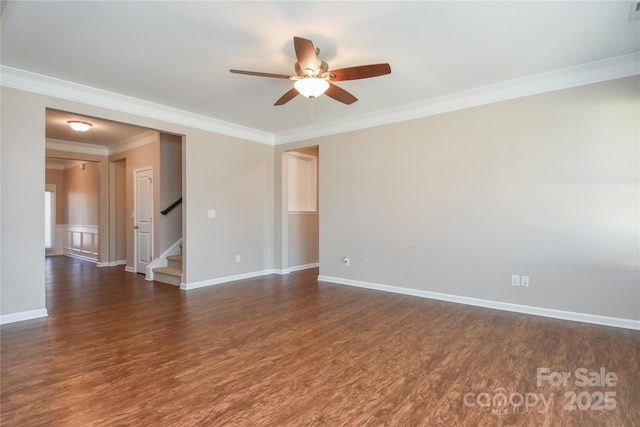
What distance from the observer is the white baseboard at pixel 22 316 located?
323cm

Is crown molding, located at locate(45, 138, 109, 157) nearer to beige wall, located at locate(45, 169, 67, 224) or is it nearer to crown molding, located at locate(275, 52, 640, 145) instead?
beige wall, located at locate(45, 169, 67, 224)

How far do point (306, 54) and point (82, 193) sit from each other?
8669 mm

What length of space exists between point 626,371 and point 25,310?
540cm

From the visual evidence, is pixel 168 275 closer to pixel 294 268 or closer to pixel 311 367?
pixel 294 268

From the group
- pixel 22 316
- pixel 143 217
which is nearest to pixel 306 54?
pixel 22 316

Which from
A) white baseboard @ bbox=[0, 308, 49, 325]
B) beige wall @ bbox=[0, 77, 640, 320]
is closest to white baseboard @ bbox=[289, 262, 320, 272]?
beige wall @ bbox=[0, 77, 640, 320]

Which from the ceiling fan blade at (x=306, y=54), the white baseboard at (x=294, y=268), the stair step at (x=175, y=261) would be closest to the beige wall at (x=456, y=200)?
the stair step at (x=175, y=261)

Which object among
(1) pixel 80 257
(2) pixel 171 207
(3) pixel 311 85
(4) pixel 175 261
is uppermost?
(3) pixel 311 85

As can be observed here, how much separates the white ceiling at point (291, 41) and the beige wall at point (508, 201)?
1.78 ft

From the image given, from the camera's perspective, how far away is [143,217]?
6.11 meters

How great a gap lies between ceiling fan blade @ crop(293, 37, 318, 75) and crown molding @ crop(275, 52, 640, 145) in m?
2.09

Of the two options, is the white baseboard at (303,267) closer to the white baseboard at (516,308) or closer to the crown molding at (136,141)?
the white baseboard at (516,308)

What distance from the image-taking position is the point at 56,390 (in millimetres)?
2016

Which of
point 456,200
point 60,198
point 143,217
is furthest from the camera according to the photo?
point 60,198
